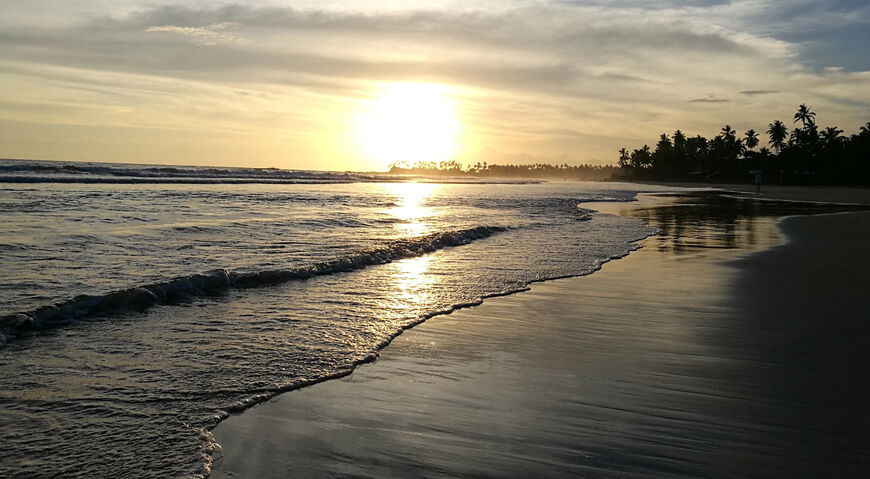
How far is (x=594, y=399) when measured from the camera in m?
4.82

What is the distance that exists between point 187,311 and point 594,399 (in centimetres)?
536

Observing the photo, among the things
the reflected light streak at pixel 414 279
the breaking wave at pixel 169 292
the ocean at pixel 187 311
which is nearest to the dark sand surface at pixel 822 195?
the ocean at pixel 187 311

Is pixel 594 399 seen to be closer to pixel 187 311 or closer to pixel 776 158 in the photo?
pixel 187 311

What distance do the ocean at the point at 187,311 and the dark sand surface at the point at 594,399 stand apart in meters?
0.46

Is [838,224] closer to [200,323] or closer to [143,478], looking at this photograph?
[200,323]

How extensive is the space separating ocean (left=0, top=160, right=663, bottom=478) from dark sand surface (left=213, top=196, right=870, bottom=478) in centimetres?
46

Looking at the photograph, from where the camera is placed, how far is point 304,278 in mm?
10281

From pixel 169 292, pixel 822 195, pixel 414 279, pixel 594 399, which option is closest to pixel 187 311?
pixel 169 292

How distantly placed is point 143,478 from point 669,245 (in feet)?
50.2

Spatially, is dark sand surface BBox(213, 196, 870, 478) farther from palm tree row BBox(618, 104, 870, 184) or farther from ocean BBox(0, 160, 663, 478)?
palm tree row BBox(618, 104, 870, 184)

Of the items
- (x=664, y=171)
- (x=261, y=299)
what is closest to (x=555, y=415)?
(x=261, y=299)

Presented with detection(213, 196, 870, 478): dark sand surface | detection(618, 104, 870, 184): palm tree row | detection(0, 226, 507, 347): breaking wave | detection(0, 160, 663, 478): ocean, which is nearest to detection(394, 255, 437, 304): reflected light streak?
detection(0, 160, 663, 478): ocean

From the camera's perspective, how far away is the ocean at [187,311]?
4066 millimetres

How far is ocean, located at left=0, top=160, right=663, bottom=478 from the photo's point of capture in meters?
4.07
